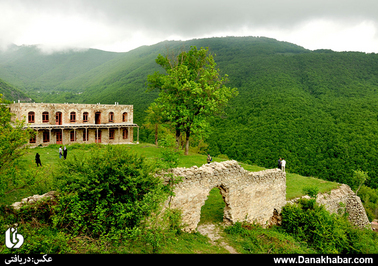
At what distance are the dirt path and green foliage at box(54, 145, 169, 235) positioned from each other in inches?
127

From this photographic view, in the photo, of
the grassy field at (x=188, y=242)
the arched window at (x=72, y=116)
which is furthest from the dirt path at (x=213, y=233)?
the arched window at (x=72, y=116)

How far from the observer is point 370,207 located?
121 ft

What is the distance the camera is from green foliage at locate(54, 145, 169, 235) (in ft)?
23.8

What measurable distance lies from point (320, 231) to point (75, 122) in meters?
32.2

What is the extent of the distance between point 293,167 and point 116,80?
89299 millimetres

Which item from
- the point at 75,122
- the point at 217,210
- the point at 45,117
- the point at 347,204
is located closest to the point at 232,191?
the point at 217,210

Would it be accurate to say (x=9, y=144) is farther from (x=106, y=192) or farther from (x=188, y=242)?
(x=188, y=242)

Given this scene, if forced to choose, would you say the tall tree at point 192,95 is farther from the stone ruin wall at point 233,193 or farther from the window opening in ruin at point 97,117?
the window opening in ruin at point 97,117

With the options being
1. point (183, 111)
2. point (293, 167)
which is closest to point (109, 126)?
point (183, 111)

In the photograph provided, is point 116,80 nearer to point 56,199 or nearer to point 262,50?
point 262,50

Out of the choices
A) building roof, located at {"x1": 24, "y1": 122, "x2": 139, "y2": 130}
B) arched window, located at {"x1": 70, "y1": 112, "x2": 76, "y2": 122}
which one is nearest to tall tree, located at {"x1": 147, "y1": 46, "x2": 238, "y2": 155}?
building roof, located at {"x1": 24, "y1": 122, "x2": 139, "y2": 130}

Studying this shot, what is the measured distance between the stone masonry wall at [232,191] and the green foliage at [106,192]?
4.48ft

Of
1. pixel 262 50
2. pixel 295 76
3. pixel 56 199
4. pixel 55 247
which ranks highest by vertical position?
pixel 262 50

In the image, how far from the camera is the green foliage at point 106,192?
7.26 meters
